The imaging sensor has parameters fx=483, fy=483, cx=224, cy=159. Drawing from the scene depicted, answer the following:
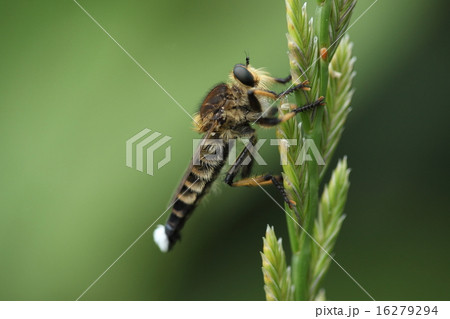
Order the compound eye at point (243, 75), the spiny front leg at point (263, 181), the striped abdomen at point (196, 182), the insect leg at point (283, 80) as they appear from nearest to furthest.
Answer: the spiny front leg at point (263, 181), the compound eye at point (243, 75), the insect leg at point (283, 80), the striped abdomen at point (196, 182)

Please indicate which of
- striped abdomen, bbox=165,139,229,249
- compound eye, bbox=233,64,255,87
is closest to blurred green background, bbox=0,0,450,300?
striped abdomen, bbox=165,139,229,249

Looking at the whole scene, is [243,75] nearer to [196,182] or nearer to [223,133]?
[223,133]

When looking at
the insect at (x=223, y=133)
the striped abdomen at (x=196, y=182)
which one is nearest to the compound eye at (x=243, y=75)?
Answer: the insect at (x=223, y=133)

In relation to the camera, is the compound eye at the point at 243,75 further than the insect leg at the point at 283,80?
No

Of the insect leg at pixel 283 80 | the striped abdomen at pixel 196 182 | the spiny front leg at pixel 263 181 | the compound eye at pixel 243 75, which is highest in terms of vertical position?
the compound eye at pixel 243 75

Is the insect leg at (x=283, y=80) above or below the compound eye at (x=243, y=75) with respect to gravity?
below

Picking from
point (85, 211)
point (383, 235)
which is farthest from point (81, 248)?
point (383, 235)

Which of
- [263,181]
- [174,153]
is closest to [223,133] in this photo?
[174,153]

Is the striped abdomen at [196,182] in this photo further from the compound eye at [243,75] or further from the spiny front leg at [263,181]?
the compound eye at [243,75]

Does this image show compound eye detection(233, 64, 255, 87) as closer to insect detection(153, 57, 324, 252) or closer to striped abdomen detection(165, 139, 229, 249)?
insect detection(153, 57, 324, 252)
